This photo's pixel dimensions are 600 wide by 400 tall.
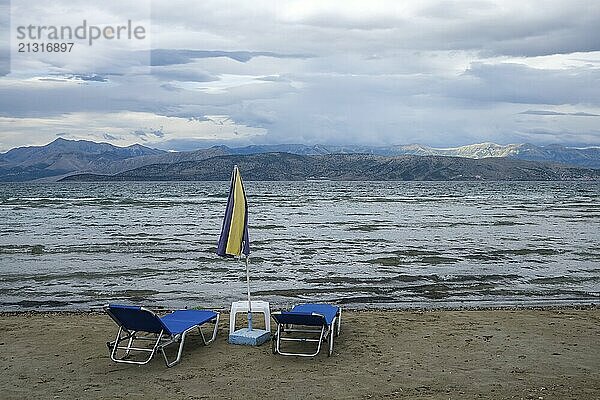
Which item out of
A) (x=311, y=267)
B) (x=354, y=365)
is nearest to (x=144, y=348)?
(x=354, y=365)

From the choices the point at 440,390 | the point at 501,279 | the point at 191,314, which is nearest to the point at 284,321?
the point at 191,314

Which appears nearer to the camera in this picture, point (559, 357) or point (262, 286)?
point (559, 357)

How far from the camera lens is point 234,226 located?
9.32 meters

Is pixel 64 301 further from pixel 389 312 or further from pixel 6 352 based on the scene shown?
pixel 389 312

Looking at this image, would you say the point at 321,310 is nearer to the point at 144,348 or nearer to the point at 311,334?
the point at 311,334

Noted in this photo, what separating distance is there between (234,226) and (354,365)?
2.56m

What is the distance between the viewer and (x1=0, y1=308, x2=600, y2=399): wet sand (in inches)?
299

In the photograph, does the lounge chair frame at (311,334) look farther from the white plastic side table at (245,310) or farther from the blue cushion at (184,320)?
the blue cushion at (184,320)

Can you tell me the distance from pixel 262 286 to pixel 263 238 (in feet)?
45.7

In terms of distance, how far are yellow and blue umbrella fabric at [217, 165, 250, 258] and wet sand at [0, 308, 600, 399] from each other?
1.46m

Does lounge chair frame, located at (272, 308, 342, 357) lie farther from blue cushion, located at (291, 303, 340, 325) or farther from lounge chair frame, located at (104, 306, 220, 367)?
lounge chair frame, located at (104, 306, 220, 367)

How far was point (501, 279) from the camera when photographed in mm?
17703

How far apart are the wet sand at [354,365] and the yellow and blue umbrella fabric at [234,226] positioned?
1.46 m

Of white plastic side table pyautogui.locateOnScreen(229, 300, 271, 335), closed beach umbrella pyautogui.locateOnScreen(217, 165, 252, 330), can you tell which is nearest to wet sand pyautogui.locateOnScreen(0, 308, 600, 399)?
white plastic side table pyautogui.locateOnScreen(229, 300, 271, 335)
